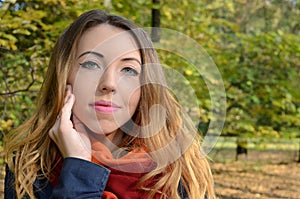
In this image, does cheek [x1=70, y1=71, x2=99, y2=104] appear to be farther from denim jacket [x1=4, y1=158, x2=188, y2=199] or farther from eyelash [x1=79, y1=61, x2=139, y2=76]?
denim jacket [x1=4, y1=158, x2=188, y2=199]

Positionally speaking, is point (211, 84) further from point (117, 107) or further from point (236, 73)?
point (236, 73)

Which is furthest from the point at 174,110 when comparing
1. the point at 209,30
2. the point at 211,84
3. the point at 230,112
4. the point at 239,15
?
the point at 239,15

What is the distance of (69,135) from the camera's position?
4.74 feet

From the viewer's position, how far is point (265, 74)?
24.5 feet

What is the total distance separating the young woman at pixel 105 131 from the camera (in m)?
1.41

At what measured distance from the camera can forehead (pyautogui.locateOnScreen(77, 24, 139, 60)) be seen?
1.43 metres

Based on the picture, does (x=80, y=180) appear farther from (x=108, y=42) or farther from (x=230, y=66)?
(x=230, y=66)

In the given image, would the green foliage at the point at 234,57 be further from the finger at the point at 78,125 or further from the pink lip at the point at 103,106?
the pink lip at the point at 103,106

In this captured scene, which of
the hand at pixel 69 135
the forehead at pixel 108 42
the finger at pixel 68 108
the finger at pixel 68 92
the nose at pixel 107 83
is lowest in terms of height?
the hand at pixel 69 135

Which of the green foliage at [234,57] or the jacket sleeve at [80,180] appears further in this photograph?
the green foliage at [234,57]

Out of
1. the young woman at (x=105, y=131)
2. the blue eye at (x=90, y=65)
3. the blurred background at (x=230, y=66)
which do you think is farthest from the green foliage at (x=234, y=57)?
the blue eye at (x=90, y=65)

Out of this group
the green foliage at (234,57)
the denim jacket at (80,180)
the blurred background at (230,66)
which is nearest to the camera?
the denim jacket at (80,180)

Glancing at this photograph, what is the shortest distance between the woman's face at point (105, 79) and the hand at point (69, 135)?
3 centimetres

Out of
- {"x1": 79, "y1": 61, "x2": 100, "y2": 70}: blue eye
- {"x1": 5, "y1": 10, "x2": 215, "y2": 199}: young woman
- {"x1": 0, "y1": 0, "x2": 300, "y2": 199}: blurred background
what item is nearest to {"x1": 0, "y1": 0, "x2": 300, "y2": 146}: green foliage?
{"x1": 0, "y1": 0, "x2": 300, "y2": 199}: blurred background
